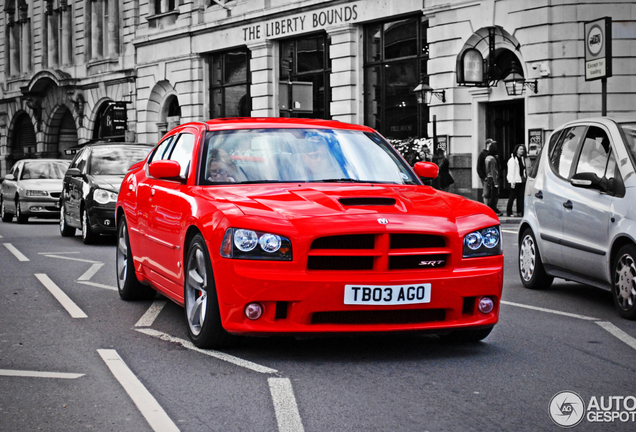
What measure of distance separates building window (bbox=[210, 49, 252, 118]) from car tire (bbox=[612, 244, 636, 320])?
1039 inches

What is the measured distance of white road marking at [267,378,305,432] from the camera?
184 inches

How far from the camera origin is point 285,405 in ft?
16.6

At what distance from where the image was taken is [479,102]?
2552cm

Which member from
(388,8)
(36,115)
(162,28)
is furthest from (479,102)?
(36,115)

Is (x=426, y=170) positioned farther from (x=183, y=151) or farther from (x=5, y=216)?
(x=5, y=216)

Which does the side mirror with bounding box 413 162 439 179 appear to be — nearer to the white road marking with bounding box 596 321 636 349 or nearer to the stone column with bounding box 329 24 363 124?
the white road marking with bounding box 596 321 636 349

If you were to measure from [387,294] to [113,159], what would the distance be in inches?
463

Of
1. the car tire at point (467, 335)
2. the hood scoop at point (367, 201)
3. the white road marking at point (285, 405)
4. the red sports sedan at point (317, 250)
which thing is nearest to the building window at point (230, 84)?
the red sports sedan at point (317, 250)

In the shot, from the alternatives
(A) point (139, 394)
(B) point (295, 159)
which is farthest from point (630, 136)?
(A) point (139, 394)

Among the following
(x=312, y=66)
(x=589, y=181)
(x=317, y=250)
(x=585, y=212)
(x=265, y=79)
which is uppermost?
(x=312, y=66)

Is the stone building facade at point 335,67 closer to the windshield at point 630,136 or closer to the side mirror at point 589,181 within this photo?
the windshield at point 630,136

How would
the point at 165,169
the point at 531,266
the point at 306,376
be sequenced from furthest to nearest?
the point at 531,266 → the point at 165,169 → the point at 306,376

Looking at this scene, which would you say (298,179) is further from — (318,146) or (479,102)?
(479,102)

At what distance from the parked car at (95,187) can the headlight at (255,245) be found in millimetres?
10056
